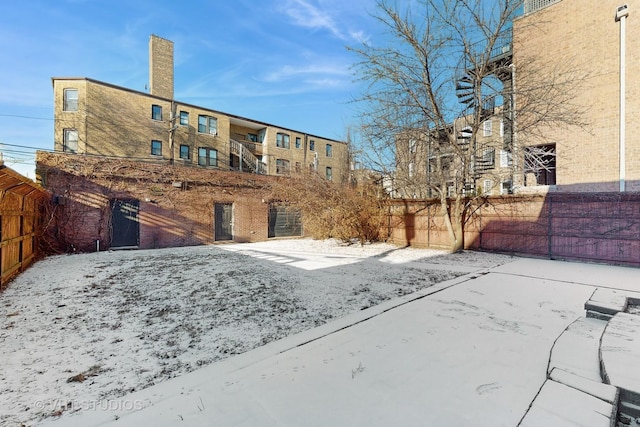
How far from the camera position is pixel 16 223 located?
6.80m

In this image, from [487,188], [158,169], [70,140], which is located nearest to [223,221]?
[158,169]

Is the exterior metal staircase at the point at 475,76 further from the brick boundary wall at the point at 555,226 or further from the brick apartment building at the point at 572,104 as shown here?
the brick boundary wall at the point at 555,226

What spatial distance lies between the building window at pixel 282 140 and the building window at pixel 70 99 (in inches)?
546

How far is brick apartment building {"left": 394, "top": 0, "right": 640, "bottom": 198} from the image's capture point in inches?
383

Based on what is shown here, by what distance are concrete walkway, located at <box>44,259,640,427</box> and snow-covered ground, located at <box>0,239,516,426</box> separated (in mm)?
131

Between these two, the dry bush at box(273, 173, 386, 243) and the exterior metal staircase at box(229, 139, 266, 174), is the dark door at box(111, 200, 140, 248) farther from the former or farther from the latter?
the exterior metal staircase at box(229, 139, 266, 174)

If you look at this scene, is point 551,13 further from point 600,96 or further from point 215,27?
point 215,27

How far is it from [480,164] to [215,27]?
11633 millimetres

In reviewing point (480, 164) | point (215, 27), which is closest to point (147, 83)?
point (215, 27)

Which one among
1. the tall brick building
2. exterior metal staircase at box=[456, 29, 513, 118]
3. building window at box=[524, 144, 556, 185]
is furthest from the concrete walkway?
the tall brick building

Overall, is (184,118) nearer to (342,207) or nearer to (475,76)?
(342,207)

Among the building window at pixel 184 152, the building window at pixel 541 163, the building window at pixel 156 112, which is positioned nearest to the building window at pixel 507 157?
the building window at pixel 541 163

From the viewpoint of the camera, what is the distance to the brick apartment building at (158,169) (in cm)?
1064

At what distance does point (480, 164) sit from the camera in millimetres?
12078
